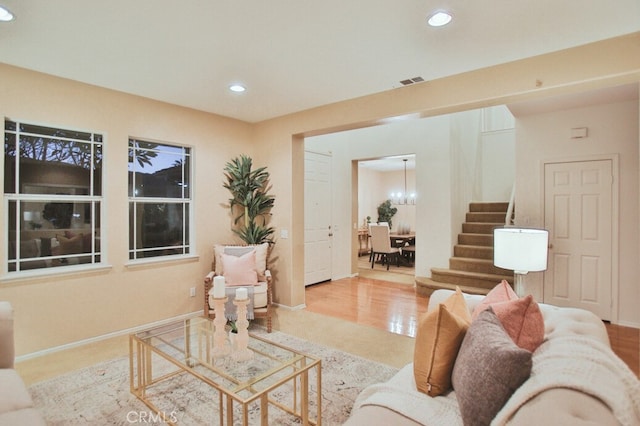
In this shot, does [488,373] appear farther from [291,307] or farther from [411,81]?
[291,307]

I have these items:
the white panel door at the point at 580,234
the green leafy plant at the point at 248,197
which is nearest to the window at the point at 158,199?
the green leafy plant at the point at 248,197

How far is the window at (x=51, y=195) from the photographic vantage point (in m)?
3.05

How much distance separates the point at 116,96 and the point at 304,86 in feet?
6.62

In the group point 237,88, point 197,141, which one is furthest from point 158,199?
point 237,88

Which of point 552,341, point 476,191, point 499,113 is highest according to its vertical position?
point 499,113

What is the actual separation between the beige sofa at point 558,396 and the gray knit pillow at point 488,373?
40 mm

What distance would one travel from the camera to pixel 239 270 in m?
3.91

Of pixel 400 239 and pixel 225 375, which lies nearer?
pixel 225 375

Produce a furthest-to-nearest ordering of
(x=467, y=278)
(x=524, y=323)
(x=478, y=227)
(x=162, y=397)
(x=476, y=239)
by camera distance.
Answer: (x=478, y=227)
(x=476, y=239)
(x=467, y=278)
(x=162, y=397)
(x=524, y=323)

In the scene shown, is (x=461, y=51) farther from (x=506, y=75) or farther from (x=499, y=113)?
(x=499, y=113)

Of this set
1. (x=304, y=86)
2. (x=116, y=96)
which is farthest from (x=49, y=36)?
(x=304, y=86)

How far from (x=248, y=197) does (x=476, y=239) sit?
151 inches

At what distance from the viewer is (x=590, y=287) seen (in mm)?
4082

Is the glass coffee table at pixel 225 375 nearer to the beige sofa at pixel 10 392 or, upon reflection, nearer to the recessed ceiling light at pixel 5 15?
the beige sofa at pixel 10 392
